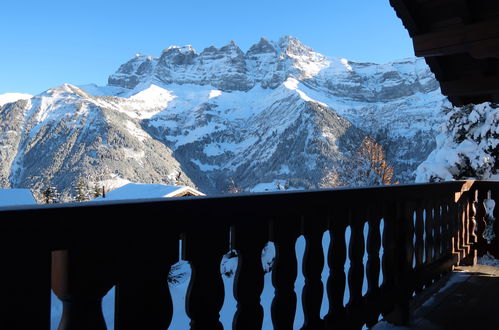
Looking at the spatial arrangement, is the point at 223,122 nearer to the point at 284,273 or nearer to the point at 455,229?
the point at 455,229

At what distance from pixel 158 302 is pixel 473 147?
27.5 ft

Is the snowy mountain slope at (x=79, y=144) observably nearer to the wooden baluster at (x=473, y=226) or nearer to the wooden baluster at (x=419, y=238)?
the wooden baluster at (x=473, y=226)

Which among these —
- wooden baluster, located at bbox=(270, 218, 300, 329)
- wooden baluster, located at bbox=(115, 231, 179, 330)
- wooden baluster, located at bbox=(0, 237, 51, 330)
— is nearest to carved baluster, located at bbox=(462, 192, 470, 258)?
wooden baluster, located at bbox=(270, 218, 300, 329)

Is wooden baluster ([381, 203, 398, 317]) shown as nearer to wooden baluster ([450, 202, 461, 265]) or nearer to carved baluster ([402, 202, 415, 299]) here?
carved baluster ([402, 202, 415, 299])

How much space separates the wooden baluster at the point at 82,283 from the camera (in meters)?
0.79

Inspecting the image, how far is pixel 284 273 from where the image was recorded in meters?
1.35

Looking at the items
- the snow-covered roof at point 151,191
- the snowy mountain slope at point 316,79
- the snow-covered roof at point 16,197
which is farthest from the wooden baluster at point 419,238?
the snowy mountain slope at point 316,79

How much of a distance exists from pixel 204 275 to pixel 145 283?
0.65 ft

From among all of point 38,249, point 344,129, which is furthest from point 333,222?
point 344,129

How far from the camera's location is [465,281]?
2830 mm

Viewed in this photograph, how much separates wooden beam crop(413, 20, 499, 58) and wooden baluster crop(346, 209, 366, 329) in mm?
1930

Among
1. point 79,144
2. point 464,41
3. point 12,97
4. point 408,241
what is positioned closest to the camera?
point 408,241

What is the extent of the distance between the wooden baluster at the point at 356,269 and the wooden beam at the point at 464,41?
6.33 ft

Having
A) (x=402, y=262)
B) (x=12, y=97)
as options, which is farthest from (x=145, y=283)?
(x=12, y=97)
